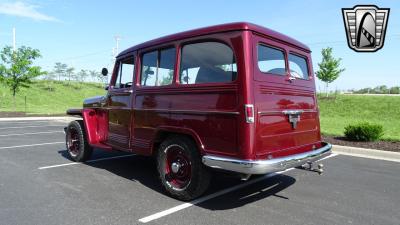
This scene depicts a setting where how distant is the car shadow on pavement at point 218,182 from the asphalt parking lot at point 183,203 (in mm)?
15

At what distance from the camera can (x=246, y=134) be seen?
4.18 metres

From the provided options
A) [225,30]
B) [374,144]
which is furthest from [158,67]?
[374,144]

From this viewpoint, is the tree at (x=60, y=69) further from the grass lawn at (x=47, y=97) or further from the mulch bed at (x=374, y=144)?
the mulch bed at (x=374, y=144)

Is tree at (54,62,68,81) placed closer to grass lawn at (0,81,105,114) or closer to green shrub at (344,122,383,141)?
grass lawn at (0,81,105,114)

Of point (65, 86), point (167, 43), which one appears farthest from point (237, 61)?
point (65, 86)

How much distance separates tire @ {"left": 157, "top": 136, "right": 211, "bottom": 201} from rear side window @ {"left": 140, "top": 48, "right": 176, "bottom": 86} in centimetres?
95

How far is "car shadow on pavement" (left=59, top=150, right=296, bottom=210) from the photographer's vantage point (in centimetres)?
488

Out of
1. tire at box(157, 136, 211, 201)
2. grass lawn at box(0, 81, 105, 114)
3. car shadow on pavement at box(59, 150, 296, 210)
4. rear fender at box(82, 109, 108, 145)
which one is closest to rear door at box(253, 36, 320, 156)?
car shadow on pavement at box(59, 150, 296, 210)

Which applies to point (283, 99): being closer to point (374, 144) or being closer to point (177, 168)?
point (177, 168)

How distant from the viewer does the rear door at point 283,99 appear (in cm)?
442

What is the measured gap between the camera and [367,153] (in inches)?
351

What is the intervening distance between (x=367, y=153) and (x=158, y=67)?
247 inches

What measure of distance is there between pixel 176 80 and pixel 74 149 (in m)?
3.78

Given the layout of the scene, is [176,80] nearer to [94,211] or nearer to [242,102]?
[242,102]
